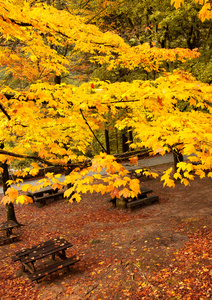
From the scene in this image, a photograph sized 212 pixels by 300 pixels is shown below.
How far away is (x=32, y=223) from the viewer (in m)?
8.95

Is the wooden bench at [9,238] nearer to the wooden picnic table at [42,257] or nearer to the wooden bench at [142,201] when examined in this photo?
the wooden picnic table at [42,257]

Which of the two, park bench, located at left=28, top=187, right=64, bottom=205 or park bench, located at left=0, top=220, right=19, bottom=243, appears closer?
park bench, located at left=0, top=220, right=19, bottom=243

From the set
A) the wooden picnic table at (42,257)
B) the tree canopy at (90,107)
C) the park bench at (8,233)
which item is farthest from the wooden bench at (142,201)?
the park bench at (8,233)

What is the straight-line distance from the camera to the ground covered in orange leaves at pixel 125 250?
4.52 metres

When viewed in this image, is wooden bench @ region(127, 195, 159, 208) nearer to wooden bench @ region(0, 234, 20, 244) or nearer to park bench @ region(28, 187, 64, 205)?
park bench @ region(28, 187, 64, 205)

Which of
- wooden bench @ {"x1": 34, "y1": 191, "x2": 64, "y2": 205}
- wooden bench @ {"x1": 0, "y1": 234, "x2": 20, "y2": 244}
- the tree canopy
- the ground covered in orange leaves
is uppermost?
the tree canopy

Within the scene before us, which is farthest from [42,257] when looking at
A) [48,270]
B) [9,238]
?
[9,238]

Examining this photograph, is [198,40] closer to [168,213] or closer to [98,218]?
[168,213]

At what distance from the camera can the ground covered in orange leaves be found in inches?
178

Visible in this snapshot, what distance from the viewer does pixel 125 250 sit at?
20.0 ft

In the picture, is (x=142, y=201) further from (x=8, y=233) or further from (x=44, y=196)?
(x=8, y=233)

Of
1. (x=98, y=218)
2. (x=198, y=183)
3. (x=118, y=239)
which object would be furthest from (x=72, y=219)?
(x=198, y=183)

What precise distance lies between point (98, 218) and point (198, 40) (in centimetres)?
1246

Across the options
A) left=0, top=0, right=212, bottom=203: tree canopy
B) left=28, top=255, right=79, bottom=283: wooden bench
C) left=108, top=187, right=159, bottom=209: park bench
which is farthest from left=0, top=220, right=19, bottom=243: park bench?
left=108, top=187, right=159, bottom=209: park bench
